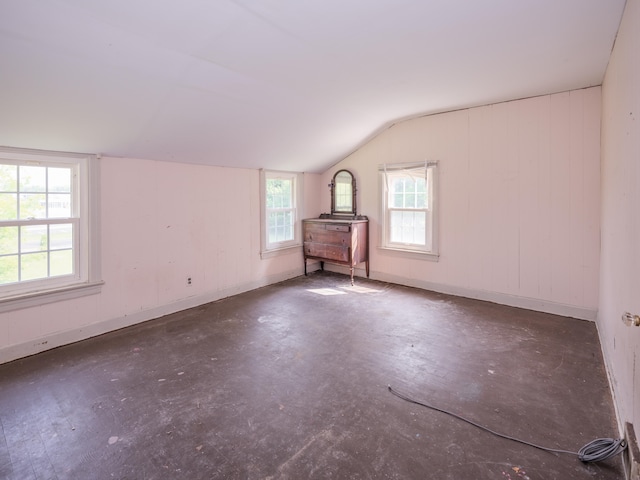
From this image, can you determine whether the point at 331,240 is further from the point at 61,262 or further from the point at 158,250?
the point at 61,262

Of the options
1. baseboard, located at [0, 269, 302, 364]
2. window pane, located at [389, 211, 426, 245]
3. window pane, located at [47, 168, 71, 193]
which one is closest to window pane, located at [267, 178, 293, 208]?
baseboard, located at [0, 269, 302, 364]

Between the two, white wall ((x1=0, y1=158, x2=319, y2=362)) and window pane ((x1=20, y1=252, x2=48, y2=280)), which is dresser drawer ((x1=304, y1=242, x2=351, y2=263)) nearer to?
white wall ((x1=0, y1=158, x2=319, y2=362))

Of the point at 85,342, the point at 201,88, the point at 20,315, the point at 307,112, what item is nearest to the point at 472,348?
the point at 307,112

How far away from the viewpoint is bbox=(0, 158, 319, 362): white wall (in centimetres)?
315

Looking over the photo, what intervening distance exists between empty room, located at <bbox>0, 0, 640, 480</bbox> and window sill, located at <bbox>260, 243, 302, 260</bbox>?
0.54 ft

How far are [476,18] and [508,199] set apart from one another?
2.49m

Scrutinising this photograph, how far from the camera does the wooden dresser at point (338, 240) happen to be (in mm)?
5156

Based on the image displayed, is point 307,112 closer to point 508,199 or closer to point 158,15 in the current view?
point 158,15

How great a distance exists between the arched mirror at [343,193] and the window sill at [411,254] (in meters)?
0.82

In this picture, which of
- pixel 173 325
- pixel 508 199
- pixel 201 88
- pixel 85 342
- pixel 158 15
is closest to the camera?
pixel 158 15

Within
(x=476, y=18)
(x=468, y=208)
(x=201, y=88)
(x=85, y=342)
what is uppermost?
(x=476, y=18)

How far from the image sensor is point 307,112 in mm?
3750

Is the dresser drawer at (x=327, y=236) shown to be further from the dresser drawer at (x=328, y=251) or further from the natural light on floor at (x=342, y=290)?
the natural light on floor at (x=342, y=290)

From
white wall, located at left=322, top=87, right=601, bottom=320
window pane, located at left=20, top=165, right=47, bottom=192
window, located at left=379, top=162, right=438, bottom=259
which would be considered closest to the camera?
window pane, located at left=20, top=165, right=47, bottom=192
